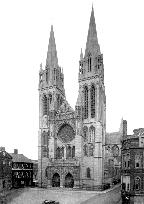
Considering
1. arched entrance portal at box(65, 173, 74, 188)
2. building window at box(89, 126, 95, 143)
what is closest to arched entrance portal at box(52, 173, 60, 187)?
arched entrance portal at box(65, 173, 74, 188)

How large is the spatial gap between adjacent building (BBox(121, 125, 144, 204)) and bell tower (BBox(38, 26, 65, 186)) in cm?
2613

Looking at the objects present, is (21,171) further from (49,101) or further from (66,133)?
(49,101)

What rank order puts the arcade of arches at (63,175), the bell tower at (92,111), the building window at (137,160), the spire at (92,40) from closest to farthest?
the building window at (137,160), the arcade of arches at (63,175), the bell tower at (92,111), the spire at (92,40)

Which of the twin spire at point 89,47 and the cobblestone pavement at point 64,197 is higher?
the twin spire at point 89,47

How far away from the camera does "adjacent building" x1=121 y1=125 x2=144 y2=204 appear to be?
39.2 metres

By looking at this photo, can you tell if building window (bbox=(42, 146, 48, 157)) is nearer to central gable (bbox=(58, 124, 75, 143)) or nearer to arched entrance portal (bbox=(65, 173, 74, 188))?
central gable (bbox=(58, 124, 75, 143))

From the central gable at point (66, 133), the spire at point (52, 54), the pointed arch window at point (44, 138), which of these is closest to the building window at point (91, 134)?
the central gable at point (66, 133)

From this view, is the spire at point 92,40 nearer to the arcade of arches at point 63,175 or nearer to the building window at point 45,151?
the building window at point 45,151

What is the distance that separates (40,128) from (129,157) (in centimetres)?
3142

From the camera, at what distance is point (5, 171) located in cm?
5806

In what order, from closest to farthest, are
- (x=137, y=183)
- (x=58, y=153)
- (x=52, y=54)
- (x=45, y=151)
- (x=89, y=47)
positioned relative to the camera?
(x=137, y=183), (x=58, y=153), (x=89, y=47), (x=45, y=151), (x=52, y=54)

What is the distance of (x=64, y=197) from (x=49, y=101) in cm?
2654

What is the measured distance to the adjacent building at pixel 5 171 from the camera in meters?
56.0

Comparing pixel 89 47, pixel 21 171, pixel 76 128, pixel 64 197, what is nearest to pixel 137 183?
pixel 64 197
